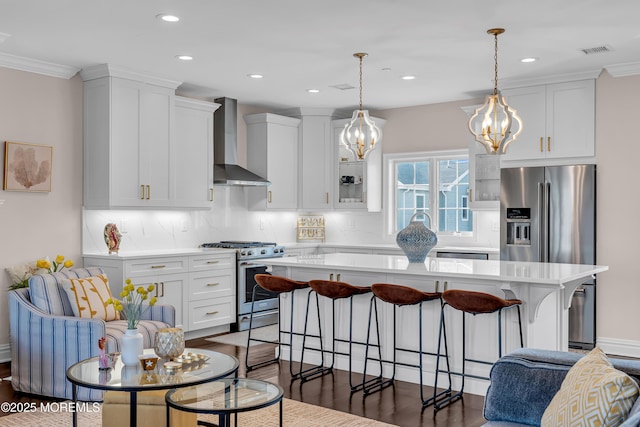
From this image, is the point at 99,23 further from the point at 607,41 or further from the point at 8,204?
the point at 607,41

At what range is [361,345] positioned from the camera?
16.3 ft

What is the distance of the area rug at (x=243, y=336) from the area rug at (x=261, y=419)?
7.08 feet

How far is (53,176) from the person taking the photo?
573cm

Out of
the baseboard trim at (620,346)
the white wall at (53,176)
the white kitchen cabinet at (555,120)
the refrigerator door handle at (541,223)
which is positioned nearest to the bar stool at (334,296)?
the refrigerator door handle at (541,223)

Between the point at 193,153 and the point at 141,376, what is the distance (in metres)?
3.91

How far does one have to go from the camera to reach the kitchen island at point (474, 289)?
13.5 feet

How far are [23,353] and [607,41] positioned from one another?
4.90m

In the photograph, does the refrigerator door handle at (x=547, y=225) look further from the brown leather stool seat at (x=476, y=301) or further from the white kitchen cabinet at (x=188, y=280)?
the white kitchen cabinet at (x=188, y=280)

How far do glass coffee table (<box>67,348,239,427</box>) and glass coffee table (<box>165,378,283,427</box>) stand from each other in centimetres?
5

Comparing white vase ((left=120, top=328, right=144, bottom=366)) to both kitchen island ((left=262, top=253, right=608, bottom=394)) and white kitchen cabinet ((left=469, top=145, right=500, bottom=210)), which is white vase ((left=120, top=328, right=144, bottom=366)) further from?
white kitchen cabinet ((left=469, top=145, right=500, bottom=210))

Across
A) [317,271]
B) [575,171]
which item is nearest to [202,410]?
[317,271]

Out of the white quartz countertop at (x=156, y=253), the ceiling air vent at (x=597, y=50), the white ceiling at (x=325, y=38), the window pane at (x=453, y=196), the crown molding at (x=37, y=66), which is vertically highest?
the ceiling air vent at (x=597, y=50)

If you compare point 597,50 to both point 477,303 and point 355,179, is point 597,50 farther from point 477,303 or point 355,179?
point 355,179

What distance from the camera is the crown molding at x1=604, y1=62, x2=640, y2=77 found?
5699 millimetres
